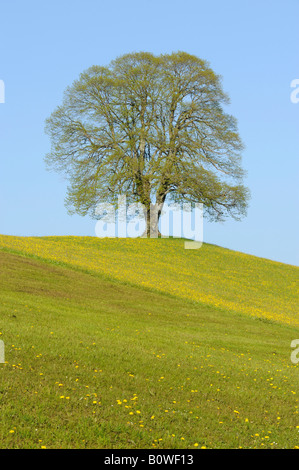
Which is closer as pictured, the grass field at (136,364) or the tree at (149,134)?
the grass field at (136,364)

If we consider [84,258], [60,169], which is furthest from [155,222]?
[84,258]

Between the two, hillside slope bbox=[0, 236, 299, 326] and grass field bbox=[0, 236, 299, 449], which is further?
hillside slope bbox=[0, 236, 299, 326]

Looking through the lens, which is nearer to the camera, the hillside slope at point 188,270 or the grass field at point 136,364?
the grass field at point 136,364

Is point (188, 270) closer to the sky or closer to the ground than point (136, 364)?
closer to the sky

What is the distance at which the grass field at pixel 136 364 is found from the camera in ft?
33.2

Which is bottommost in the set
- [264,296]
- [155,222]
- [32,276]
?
[264,296]

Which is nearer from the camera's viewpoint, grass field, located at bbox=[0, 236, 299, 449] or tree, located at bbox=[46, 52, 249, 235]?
grass field, located at bbox=[0, 236, 299, 449]

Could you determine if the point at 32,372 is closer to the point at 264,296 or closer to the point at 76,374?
the point at 76,374

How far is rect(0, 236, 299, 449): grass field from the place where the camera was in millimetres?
10133

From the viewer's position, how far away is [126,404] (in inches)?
441

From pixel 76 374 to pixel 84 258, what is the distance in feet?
90.7

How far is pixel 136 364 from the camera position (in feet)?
46.6

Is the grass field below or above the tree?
below

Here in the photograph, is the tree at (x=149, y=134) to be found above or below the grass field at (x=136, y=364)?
above
